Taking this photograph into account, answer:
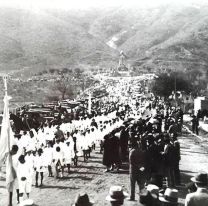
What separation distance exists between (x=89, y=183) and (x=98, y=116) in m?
15.5

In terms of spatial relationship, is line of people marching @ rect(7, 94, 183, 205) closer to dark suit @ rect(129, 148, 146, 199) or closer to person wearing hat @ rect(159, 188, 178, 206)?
dark suit @ rect(129, 148, 146, 199)

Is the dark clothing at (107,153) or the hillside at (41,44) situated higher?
the hillside at (41,44)

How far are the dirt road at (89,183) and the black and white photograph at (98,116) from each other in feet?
0.10

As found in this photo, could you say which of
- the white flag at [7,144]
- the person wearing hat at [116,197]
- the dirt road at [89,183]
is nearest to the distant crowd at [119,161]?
the person wearing hat at [116,197]

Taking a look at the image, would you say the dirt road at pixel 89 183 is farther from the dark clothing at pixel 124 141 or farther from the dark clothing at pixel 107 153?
the dark clothing at pixel 124 141

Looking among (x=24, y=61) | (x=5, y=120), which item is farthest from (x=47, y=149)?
(x=24, y=61)

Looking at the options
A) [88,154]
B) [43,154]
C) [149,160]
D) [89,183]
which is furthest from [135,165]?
[88,154]

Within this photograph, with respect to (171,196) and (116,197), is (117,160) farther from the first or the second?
(116,197)

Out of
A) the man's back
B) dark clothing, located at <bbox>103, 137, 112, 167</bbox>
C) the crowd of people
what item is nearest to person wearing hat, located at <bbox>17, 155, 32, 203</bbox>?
the crowd of people

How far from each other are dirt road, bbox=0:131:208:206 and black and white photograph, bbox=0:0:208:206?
0.03 metres

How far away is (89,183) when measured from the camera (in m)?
11.8

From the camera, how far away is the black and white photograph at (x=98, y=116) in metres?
9.85

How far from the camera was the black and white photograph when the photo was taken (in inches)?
388

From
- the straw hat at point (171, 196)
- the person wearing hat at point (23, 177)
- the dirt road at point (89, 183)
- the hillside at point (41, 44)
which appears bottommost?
the dirt road at point (89, 183)
